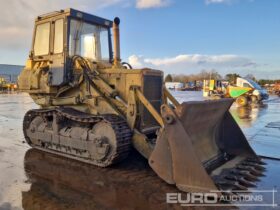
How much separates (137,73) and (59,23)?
2.47 meters

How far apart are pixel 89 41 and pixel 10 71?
68.8 metres

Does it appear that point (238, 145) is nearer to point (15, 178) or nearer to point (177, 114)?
point (177, 114)

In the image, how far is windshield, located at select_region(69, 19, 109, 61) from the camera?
297 inches

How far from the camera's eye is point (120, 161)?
20.6 ft

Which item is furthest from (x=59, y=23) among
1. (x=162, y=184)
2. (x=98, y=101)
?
(x=162, y=184)

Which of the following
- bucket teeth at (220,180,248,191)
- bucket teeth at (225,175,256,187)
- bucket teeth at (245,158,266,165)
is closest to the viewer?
bucket teeth at (220,180,248,191)

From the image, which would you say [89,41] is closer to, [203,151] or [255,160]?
[203,151]

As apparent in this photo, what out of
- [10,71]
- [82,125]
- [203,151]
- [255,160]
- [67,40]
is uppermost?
[10,71]

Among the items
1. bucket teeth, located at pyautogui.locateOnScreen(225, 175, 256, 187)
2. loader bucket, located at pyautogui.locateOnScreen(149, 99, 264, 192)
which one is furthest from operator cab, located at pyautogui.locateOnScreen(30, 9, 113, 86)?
bucket teeth, located at pyautogui.locateOnScreen(225, 175, 256, 187)

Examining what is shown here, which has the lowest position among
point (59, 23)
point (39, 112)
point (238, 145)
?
point (238, 145)

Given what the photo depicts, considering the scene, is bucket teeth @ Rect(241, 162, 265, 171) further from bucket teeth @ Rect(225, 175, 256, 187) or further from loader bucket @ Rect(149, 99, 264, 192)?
bucket teeth @ Rect(225, 175, 256, 187)
